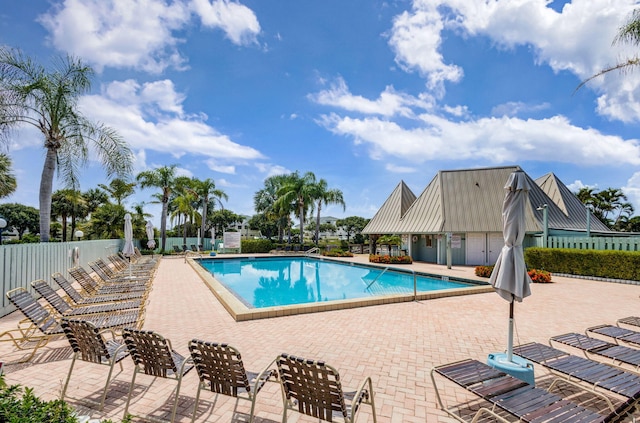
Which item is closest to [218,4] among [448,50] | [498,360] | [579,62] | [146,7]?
[146,7]

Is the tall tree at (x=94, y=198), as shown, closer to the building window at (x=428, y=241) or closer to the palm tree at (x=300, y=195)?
the palm tree at (x=300, y=195)

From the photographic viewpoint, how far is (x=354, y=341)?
561 cm

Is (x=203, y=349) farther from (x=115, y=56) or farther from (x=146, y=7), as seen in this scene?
(x=115, y=56)

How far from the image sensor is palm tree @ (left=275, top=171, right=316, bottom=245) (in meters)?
30.5

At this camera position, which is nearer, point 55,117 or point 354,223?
point 55,117

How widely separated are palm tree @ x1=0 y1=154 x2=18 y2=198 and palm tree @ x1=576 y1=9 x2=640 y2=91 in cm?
2824

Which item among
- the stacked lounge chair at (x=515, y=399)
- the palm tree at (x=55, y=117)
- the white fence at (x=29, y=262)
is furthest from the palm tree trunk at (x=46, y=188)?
the stacked lounge chair at (x=515, y=399)

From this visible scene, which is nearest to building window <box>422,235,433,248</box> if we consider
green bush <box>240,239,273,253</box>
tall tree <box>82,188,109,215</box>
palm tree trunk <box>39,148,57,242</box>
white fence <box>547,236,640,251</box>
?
white fence <box>547,236,640,251</box>

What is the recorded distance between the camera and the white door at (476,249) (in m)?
20.2

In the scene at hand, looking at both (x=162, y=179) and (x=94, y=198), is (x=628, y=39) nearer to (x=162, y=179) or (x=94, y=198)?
(x=162, y=179)

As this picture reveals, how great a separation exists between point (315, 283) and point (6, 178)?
21376mm

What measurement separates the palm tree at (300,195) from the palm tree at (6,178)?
62.5 feet

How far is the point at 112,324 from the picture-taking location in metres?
5.03

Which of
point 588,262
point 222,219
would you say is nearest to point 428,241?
point 588,262
